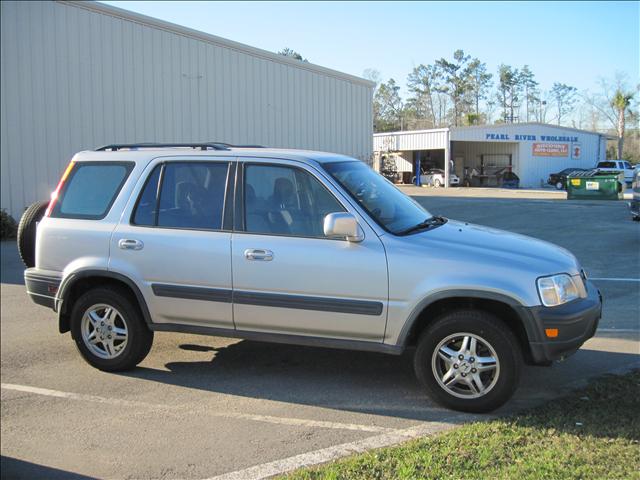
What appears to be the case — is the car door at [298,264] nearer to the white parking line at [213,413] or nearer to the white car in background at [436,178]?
the white parking line at [213,413]

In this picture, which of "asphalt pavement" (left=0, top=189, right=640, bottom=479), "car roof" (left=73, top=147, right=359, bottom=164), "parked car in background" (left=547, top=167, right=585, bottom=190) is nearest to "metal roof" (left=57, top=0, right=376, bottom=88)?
"asphalt pavement" (left=0, top=189, right=640, bottom=479)

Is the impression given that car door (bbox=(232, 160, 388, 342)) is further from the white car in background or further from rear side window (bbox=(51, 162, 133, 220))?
the white car in background

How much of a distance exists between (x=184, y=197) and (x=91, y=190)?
98 cm

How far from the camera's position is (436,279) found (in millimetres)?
4516

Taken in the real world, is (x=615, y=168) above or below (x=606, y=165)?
below

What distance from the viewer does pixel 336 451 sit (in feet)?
13.1

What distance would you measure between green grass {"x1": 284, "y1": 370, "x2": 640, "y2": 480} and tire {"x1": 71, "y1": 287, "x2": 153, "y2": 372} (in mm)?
2386

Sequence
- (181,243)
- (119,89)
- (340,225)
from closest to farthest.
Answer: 1. (340,225)
2. (181,243)
3. (119,89)

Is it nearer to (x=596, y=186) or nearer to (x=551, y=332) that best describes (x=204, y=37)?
(x=551, y=332)

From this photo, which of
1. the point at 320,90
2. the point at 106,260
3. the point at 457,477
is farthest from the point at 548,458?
the point at 320,90

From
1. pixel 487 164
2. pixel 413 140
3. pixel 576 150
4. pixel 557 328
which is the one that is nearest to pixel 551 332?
pixel 557 328

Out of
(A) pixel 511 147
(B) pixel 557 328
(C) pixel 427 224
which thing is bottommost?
(B) pixel 557 328

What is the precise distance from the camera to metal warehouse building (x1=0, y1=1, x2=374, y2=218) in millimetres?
17297

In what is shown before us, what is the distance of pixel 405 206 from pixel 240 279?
5.13 ft
